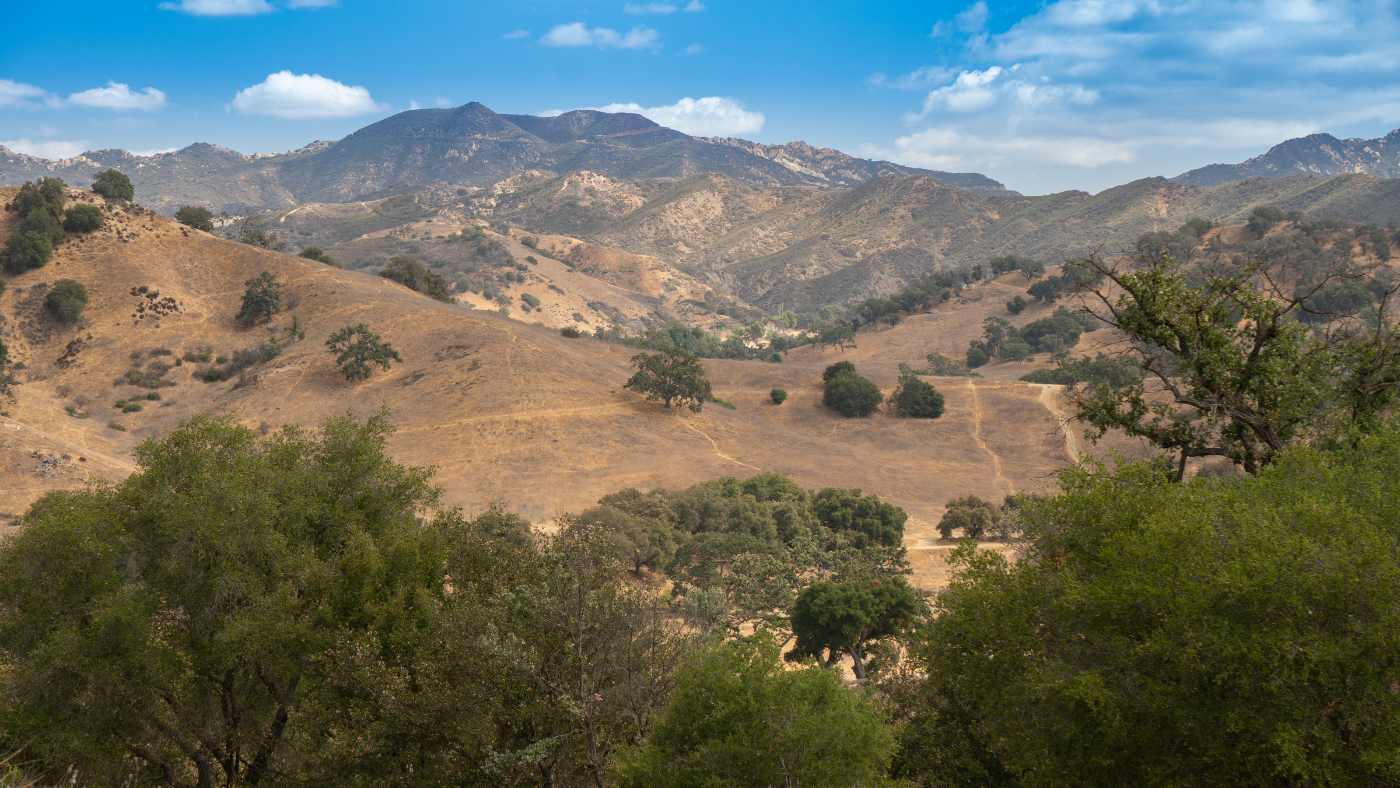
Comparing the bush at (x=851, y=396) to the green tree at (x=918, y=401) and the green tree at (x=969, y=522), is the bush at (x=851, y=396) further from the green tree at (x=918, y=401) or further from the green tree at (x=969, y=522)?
the green tree at (x=969, y=522)

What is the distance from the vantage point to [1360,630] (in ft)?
22.9

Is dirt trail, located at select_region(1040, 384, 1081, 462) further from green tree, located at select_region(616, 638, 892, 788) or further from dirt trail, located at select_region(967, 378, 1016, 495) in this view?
green tree, located at select_region(616, 638, 892, 788)

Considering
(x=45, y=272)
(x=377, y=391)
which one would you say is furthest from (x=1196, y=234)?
(x=45, y=272)

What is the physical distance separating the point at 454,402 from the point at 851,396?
31.2m

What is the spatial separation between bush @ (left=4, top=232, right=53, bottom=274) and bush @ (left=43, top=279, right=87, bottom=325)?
4.56 m

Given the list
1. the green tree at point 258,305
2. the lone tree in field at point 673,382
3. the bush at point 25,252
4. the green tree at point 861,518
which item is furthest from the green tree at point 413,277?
the green tree at point 861,518

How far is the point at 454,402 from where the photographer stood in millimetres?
55312

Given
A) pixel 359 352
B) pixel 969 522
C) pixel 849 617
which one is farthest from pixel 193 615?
pixel 359 352

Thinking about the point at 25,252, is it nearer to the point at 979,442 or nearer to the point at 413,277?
the point at 413,277

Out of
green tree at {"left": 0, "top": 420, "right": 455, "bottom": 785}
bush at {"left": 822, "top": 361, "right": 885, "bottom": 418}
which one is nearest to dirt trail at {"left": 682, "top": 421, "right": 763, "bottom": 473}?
bush at {"left": 822, "top": 361, "right": 885, "bottom": 418}

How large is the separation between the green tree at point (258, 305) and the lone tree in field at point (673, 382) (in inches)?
1262

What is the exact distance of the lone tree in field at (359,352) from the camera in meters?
58.9

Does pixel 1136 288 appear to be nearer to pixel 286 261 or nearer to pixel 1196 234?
pixel 286 261

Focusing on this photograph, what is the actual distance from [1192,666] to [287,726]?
41.3ft
